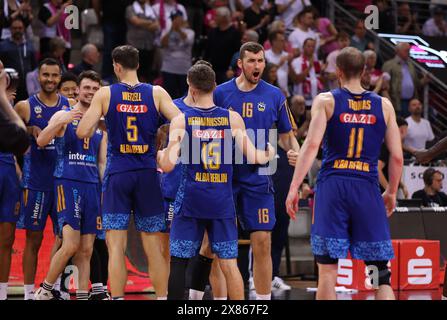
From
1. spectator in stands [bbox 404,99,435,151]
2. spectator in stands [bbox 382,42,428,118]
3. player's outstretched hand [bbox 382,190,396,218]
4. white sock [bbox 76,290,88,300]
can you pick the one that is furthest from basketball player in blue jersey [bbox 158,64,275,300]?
spectator in stands [bbox 382,42,428,118]

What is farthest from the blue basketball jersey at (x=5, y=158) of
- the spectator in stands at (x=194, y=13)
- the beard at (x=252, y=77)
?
the spectator in stands at (x=194, y=13)

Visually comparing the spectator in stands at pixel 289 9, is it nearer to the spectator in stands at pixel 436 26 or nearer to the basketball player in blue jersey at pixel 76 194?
the spectator in stands at pixel 436 26

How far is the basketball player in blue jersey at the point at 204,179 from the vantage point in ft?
27.4

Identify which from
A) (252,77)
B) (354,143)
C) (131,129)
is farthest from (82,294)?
(354,143)

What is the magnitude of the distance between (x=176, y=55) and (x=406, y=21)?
650 cm

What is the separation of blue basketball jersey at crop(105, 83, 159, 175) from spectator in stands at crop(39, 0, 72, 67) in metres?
6.90

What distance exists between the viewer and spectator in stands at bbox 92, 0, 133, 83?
645 inches

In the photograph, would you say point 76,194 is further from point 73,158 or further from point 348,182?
point 348,182

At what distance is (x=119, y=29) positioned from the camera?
54.4 feet

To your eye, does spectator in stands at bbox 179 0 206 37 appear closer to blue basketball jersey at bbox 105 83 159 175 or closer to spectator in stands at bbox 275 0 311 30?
spectator in stands at bbox 275 0 311 30

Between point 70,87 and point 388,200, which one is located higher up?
point 70,87

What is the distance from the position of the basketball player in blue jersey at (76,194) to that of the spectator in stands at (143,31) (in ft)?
21.1

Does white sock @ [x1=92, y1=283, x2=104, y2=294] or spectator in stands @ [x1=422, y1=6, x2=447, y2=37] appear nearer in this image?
white sock @ [x1=92, y1=283, x2=104, y2=294]

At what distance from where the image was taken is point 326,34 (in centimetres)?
1864
